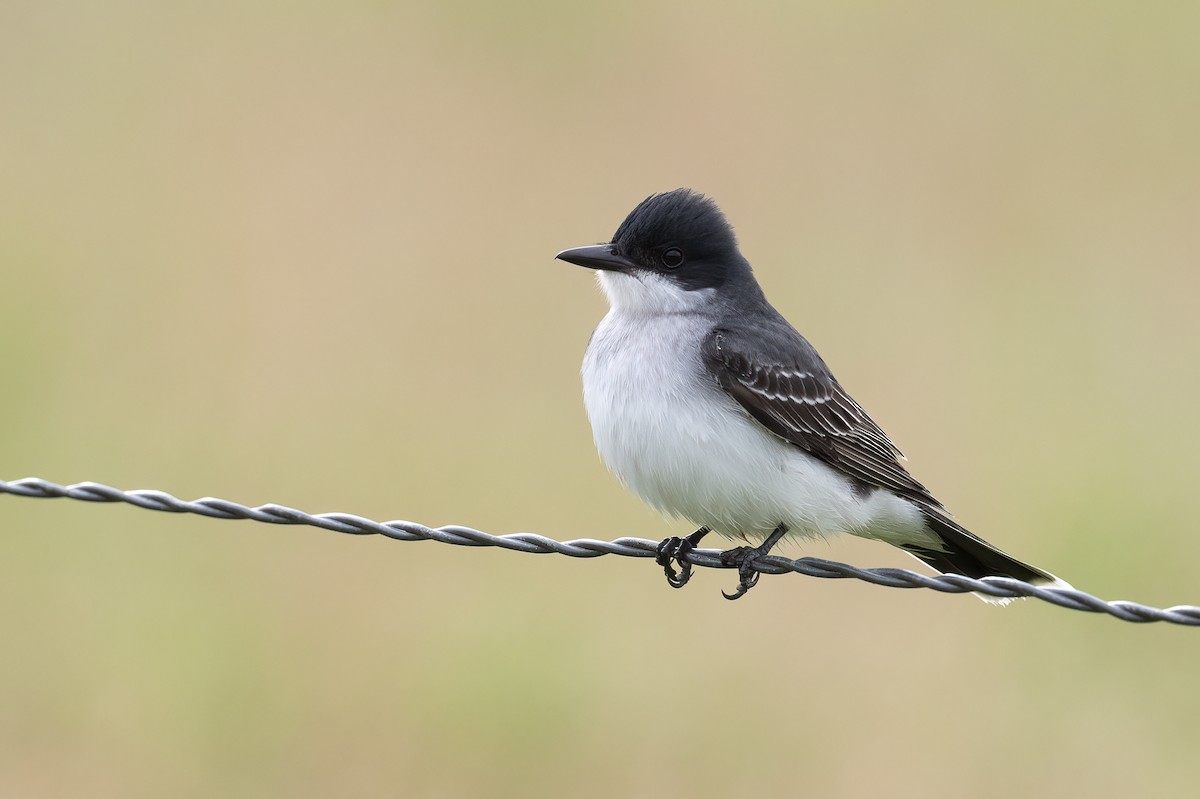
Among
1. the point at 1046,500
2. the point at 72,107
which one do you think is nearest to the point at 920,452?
the point at 1046,500

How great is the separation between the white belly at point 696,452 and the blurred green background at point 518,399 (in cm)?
215

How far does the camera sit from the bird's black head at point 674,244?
6.09m

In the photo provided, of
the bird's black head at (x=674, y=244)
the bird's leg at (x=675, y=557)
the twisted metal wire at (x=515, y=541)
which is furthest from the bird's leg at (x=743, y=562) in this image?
the bird's black head at (x=674, y=244)

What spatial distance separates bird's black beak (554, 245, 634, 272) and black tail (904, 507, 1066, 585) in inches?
61.4

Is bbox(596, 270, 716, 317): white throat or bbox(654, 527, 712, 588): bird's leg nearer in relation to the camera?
bbox(654, 527, 712, 588): bird's leg

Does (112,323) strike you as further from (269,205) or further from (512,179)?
(512,179)

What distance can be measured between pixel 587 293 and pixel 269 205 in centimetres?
272

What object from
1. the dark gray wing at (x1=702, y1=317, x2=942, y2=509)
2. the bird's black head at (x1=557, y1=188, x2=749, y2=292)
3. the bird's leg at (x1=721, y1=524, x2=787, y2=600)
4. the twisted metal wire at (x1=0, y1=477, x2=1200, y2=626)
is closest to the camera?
the twisted metal wire at (x1=0, y1=477, x2=1200, y2=626)

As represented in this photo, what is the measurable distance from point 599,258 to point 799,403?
3.31 feet

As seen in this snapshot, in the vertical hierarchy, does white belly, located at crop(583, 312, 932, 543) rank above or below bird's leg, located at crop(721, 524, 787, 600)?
above

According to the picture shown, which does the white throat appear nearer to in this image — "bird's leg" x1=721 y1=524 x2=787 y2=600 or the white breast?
the white breast

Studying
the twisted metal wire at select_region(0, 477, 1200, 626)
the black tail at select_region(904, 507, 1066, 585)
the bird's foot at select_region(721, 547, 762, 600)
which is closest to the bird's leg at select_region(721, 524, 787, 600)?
the bird's foot at select_region(721, 547, 762, 600)

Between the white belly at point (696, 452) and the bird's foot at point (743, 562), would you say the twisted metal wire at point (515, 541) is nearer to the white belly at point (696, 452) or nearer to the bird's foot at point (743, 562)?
the bird's foot at point (743, 562)

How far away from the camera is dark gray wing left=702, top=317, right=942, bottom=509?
5.61 m
